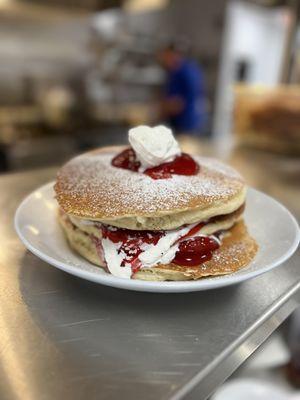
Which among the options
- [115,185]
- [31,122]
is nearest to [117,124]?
[31,122]

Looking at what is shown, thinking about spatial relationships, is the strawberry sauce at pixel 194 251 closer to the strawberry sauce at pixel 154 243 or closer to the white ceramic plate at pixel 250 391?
the strawberry sauce at pixel 154 243

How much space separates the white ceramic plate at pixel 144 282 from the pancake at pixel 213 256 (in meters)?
0.01

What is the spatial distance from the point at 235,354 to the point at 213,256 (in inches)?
7.2

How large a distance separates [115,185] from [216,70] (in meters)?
4.64

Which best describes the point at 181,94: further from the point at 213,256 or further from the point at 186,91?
the point at 213,256

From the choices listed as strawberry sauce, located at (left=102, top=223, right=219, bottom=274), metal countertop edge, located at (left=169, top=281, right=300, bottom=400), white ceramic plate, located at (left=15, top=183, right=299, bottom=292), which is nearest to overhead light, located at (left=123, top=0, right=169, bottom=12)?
white ceramic plate, located at (left=15, top=183, right=299, bottom=292)

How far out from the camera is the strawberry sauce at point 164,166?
0.70 meters

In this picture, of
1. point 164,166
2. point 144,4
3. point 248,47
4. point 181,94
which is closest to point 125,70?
point 181,94

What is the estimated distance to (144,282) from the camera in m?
0.49

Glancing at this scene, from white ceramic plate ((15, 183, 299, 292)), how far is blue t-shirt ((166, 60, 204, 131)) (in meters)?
3.26

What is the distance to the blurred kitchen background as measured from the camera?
2.05 meters

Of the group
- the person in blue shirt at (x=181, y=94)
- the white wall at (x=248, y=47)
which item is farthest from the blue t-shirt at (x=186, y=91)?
the white wall at (x=248, y=47)

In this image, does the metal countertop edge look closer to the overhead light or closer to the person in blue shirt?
the overhead light

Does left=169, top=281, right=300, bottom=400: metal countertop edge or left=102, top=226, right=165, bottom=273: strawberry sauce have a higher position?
left=102, top=226, right=165, bottom=273: strawberry sauce
